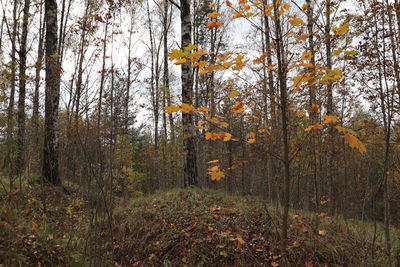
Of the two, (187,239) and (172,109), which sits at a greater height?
(172,109)

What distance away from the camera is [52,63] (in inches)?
220

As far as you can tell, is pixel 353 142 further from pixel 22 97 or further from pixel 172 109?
pixel 22 97

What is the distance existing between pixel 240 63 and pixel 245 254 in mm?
2773

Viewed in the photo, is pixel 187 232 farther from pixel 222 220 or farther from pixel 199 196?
pixel 199 196

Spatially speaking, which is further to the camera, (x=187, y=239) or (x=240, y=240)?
(x=187, y=239)

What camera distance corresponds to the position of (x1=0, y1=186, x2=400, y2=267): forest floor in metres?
2.92

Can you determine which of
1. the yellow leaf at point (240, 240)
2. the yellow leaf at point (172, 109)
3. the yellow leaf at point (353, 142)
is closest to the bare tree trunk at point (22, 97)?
the yellow leaf at point (240, 240)

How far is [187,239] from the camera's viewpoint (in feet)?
12.8

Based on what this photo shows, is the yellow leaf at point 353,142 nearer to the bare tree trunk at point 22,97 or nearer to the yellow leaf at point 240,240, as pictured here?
the yellow leaf at point 240,240

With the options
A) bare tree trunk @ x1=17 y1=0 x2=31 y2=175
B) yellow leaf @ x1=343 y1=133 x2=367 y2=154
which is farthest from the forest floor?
bare tree trunk @ x1=17 y1=0 x2=31 y2=175

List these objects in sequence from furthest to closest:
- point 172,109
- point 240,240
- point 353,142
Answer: point 240,240 < point 172,109 < point 353,142

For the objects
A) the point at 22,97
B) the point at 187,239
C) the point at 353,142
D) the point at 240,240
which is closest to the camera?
the point at 353,142

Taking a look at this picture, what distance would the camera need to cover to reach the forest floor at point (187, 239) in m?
2.92

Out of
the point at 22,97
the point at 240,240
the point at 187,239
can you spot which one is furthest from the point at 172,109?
the point at 22,97
